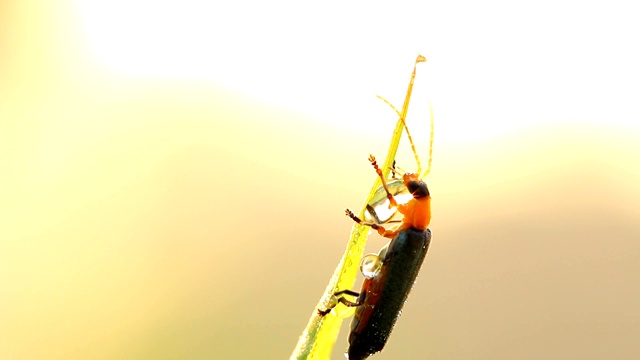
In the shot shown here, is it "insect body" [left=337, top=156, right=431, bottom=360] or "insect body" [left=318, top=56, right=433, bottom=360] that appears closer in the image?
"insect body" [left=318, top=56, right=433, bottom=360]

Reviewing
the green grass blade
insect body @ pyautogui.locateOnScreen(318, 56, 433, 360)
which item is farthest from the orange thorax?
the green grass blade

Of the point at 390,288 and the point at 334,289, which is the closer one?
the point at 334,289

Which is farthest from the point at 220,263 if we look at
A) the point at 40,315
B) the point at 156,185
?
the point at 40,315

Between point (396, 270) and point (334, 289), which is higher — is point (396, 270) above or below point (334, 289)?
below

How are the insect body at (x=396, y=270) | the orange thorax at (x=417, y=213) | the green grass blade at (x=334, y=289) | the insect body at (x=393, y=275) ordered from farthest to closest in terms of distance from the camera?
1. the orange thorax at (x=417, y=213)
2. the insect body at (x=396, y=270)
3. the insect body at (x=393, y=275)
4. the green grass blade at (x=334, y=289)

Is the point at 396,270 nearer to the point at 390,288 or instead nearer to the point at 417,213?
the point at 390,288

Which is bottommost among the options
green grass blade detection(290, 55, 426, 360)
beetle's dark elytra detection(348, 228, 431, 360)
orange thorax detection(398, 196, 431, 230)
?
beetle's dark elytra detection(348, 228, 431, 360)

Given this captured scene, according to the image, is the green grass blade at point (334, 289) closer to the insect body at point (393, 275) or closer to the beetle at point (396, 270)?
the insect body at point (393, 275)

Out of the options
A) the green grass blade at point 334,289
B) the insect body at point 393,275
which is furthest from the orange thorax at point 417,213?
the green grass blade at point 334,289

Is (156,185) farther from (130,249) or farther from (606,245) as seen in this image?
(606,245)

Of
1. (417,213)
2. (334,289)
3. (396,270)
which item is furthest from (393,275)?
(334,289)

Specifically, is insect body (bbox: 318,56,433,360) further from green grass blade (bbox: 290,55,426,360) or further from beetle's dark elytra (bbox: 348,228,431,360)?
green grass blade (bbox: 290,55,426,360)
